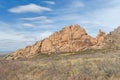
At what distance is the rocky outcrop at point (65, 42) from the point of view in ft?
370

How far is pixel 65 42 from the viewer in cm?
11988

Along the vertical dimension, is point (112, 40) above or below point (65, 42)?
below

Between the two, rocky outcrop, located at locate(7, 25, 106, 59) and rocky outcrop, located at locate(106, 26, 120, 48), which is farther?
rocky outcrop, located at locate(7, 25, 106, 59)

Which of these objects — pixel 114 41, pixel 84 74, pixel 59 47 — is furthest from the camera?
pixel 59 47

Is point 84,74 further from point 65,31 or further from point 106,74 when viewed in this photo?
point 65,31

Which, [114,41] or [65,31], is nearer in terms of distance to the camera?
[114,41]

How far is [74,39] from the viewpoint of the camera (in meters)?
119

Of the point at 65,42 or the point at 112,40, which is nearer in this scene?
the point at 112,40

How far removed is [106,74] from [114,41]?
9366 cm

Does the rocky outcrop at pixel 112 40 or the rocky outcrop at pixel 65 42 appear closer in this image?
the rocky outcrop at pixel 112 40

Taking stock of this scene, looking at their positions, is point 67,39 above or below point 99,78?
above

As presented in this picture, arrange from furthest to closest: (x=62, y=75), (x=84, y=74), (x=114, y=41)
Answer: (x=114, y=41) < (x=62, y=75) < (x=84, y=74)

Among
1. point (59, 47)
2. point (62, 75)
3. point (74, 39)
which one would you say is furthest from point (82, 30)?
point (62, 75)

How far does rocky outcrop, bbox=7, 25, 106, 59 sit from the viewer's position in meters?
113
